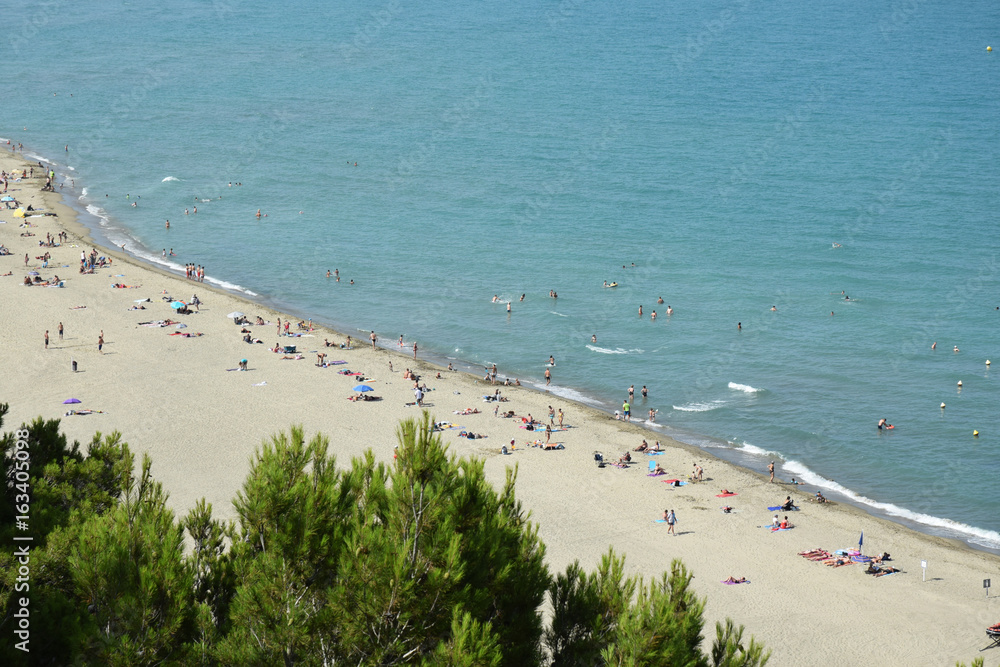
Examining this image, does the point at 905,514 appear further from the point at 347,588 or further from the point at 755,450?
the point at 347,588

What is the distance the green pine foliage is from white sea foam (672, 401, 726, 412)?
1264 inches

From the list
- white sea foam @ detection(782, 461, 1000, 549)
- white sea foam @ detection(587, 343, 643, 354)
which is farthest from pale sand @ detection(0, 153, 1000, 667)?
white sea foam @ detection(587, 343, 643, 354)

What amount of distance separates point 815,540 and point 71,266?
4605 cm

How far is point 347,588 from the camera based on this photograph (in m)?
11.3

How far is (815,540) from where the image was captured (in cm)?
3253

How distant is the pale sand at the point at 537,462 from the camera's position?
2794 cm

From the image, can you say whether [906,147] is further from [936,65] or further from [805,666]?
[805,666]

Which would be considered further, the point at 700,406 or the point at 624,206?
the point at 624,206

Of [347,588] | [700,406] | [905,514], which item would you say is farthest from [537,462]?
[347,588]

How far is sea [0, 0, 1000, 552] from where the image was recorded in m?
45.5

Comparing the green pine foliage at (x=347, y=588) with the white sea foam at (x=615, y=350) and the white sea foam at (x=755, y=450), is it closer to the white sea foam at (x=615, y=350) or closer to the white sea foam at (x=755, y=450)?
the white sea foam at (x=755, y=450)

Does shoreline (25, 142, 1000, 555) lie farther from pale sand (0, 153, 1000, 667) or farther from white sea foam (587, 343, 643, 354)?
white sea foam (587, 343, 643, 354)

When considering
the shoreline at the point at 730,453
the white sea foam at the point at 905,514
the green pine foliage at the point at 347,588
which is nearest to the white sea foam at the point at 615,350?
the shoreline at the point at 730,453

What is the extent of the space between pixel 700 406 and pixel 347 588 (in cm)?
3510
